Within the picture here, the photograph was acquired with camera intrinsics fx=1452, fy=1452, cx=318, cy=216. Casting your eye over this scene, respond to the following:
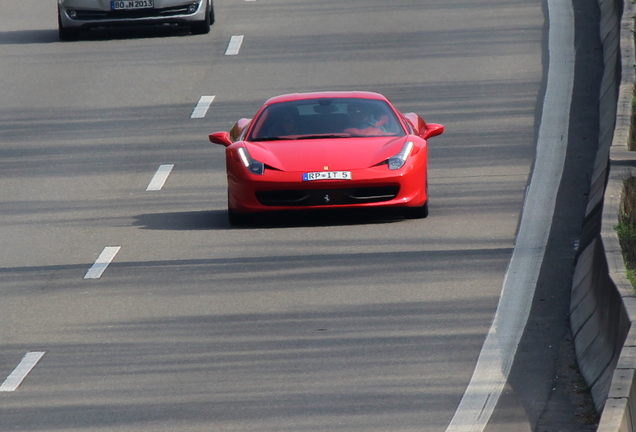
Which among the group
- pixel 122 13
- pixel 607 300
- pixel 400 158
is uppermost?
pixel 607 300

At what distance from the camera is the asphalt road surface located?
8758 millimetres

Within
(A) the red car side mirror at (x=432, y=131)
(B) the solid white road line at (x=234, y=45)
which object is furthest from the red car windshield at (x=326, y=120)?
(B) the solid white road line at (x=234, y=45)

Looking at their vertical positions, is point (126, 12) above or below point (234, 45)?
above

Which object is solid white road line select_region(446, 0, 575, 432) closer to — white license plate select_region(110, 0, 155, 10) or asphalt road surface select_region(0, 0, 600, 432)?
asphalt road surface select_region(0, 0, 600, 432)

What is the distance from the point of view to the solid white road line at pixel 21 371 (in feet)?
30.4

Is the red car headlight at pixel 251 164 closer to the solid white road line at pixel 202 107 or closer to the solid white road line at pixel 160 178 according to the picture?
the solid white road line at pixel 160 178

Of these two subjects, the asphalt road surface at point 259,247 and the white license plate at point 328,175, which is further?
the white license plate at point 328,175

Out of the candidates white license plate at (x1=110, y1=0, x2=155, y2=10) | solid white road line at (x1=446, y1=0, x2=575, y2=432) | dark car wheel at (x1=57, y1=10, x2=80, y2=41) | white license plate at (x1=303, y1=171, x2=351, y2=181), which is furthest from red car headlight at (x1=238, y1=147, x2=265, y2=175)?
dark car wheel at (x1=57, y1=10, x2=80, y2=41)

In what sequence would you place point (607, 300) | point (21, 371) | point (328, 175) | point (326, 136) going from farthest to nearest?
point (326, 136) → point (328, 175) → point (21, 371) → point (607, 300)

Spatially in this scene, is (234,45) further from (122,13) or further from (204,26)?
(122,13)

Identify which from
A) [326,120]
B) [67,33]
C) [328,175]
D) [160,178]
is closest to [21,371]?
[328,175]

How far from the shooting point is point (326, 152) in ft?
46.6

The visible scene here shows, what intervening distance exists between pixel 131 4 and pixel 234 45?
1.98 meters

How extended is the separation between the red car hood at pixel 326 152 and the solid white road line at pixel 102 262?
1.68m
